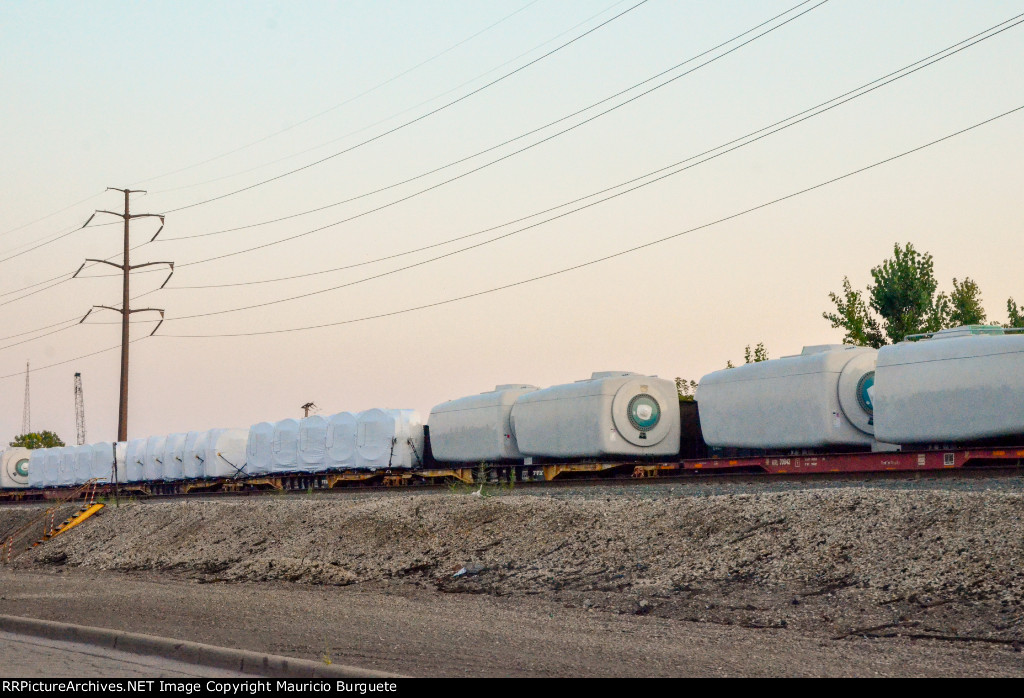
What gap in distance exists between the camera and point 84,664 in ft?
31.5

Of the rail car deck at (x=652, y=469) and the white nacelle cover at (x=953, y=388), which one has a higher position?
the white nacelle cover at (x=953, y=388)

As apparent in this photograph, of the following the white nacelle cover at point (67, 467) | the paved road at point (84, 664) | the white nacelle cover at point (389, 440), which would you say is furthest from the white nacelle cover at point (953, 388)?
the white nacelle cover at point (67, 467)

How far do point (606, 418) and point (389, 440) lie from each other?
11.5 m

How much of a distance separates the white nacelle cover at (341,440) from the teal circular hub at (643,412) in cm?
1311

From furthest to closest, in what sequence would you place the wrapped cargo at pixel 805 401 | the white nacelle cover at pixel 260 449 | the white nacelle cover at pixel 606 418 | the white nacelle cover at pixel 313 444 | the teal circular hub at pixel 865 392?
the white nacelle cover at pixel 260 449
the white nacelle cover at pixel 313 444
the white nacelle cover at pixel 606 418
the teal circular hub at pixel 865 392
the wrapped cargo at pixel 805 401

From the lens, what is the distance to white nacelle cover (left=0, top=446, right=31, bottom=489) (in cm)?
6500

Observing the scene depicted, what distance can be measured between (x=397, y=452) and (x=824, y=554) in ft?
83.9

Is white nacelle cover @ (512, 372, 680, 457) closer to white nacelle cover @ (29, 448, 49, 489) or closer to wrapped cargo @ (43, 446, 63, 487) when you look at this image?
wrapped cargo @ (43, 446, 63, 487)

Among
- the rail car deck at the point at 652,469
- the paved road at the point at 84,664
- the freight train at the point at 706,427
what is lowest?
the paved road at the point at 84,664

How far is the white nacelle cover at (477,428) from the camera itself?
31.9 metres

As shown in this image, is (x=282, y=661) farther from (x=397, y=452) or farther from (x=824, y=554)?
(x=397, y=452)

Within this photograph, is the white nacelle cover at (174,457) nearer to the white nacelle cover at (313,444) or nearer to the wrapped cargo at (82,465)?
the wrapped cargo at (82,465)

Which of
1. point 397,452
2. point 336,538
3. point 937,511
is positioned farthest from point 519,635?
point 397,452

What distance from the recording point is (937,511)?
517 inches
